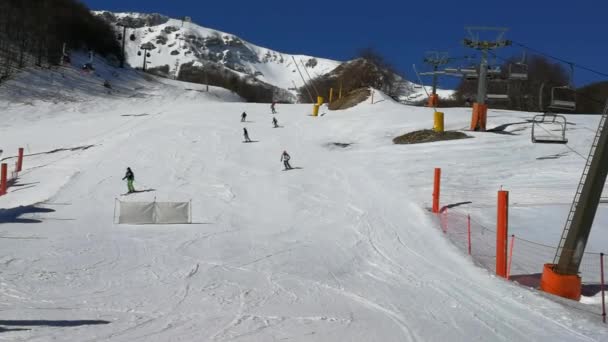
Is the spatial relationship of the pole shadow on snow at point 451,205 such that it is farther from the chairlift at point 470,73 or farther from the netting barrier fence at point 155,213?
the chairlift at point 470,73

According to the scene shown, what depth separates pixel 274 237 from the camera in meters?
16.7

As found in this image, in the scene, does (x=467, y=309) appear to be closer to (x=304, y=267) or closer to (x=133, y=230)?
(x=304, y=267)

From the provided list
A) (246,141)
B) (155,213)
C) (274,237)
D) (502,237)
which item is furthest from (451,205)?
(246,141)

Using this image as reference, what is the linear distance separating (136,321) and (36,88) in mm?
56729

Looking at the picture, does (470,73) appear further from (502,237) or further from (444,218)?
(502,237)

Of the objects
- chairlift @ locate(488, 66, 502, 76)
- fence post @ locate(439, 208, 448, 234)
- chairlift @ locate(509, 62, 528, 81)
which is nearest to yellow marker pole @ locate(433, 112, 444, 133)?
chairlift @ locate(488, 66, 502, 76)

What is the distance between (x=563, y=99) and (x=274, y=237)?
388 inches

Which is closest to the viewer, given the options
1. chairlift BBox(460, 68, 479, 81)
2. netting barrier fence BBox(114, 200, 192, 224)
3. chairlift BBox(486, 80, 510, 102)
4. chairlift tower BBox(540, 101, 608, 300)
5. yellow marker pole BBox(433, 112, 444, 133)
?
chairlift tower BBox(540, 101, 608, 300)

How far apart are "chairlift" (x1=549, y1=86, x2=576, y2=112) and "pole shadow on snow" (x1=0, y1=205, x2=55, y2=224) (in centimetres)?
1580

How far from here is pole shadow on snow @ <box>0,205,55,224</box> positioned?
1727 centimetres

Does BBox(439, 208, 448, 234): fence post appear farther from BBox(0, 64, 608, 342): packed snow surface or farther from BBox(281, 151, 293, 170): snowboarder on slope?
BBox(281, 151, 293, 170): snowboarder on slope

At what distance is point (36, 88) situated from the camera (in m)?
58.6

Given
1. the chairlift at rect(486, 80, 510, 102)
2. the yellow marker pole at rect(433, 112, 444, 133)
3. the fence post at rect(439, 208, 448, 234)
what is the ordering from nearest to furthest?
the fence post at rect(439, 208, 448, 234), the chairlift at rect(486, 80, 510, 102), the yellow marker pole at rect(433, 112, 444, 133)

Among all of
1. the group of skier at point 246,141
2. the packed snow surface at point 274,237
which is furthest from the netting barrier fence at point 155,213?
the group of skier at point 246,141
